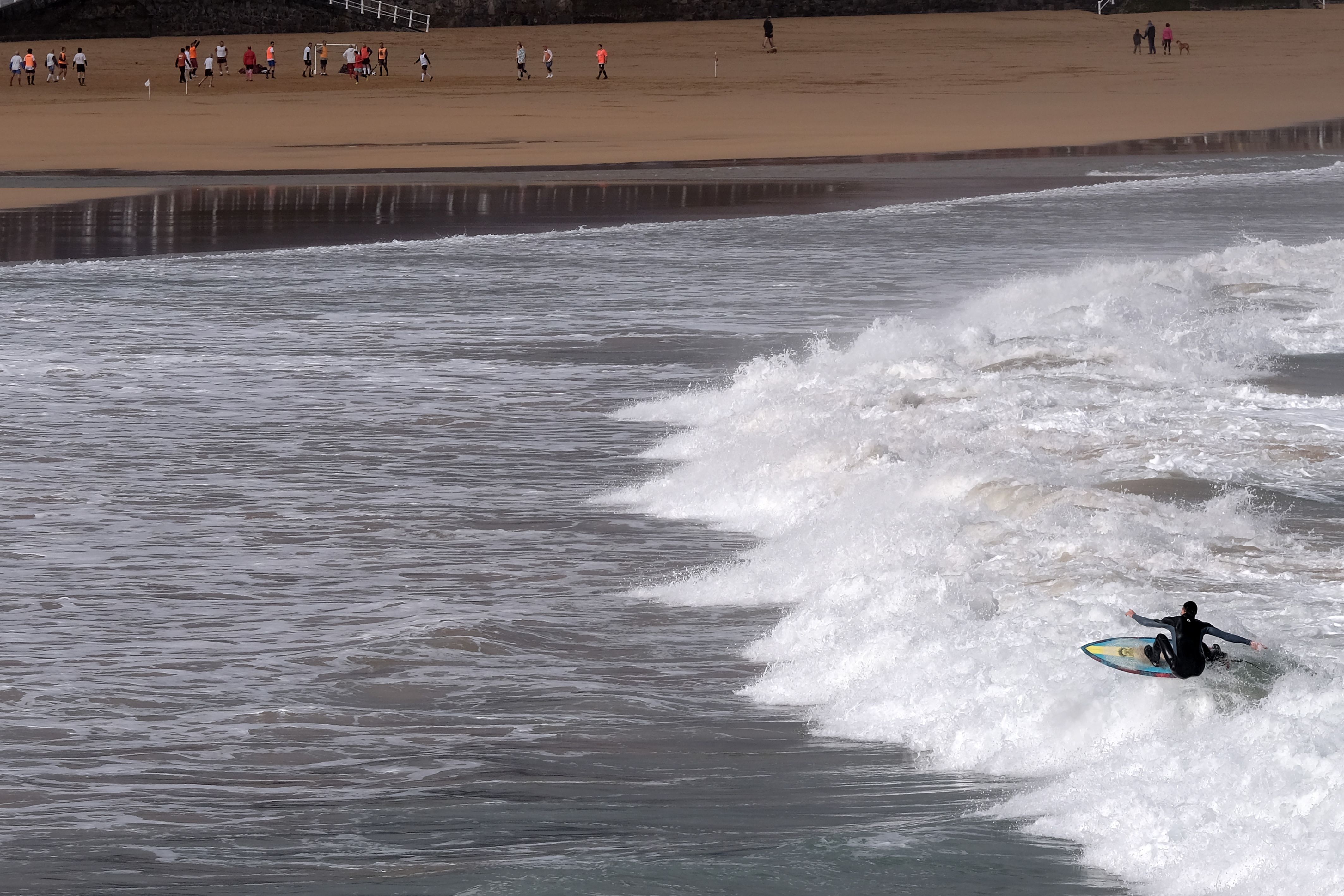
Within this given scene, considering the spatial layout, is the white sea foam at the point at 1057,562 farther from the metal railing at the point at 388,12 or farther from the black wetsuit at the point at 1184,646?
the metal railing at the point at 388,12

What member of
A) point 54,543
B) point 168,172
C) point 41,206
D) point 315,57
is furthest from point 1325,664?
point 315,57

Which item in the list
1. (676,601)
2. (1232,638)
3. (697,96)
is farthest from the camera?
(697,96)

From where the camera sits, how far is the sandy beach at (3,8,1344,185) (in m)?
43.8

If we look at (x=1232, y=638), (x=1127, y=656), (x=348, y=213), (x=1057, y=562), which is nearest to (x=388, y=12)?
(x=348, y=213)

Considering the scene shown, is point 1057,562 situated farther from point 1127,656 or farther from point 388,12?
point 388,12

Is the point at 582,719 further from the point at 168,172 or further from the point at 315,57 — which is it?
the point at 315,57

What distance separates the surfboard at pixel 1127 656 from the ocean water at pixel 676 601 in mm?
193

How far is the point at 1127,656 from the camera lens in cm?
798

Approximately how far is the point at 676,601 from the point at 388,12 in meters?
70.6

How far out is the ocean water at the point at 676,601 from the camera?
7168 millimetres

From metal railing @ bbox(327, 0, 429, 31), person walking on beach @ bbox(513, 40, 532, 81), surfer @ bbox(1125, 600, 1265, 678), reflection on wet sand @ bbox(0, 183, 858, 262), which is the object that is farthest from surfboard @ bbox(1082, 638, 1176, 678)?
metal railing @ bbox(327, 0, 429, 31)

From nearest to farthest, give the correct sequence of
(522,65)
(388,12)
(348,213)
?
(348,213)
(522,65)
(388,12)

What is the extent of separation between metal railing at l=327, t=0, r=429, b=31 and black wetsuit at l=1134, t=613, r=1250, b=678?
71635 mm

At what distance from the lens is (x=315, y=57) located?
67.1 m
